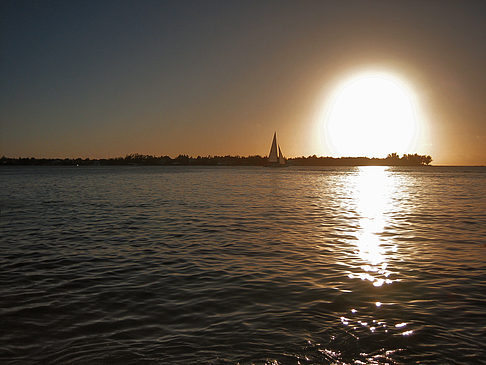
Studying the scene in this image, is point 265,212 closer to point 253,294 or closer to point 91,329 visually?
point 253,294

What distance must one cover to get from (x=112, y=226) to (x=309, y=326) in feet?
62.2

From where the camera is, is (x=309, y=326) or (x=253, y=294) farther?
(x=253, y=294)

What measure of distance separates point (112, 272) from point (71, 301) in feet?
10.3

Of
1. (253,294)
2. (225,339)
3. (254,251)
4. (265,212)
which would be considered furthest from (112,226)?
(225,339)

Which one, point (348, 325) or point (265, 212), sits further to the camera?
point (265, 212)

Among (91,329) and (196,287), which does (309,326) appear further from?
(91,329)

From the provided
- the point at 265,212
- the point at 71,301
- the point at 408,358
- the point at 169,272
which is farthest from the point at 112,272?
the point at 265,212

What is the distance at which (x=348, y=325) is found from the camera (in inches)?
353

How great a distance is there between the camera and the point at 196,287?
1196cm

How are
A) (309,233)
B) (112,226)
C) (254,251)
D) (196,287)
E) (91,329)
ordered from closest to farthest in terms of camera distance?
(91,329)
(196,287)
(254,251)
(309,233)
(112,226)

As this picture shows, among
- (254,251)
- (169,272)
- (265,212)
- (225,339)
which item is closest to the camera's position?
(225,339)

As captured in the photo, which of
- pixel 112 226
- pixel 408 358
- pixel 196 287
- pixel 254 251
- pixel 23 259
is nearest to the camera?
pixel 408 358

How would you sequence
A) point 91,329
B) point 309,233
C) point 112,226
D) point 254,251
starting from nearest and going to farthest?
point 91,329, point 254,251, point 309,233, point 112,226

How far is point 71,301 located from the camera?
1073 centimetres
